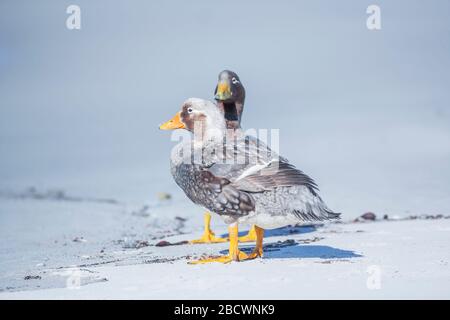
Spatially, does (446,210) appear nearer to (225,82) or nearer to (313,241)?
(313,241)

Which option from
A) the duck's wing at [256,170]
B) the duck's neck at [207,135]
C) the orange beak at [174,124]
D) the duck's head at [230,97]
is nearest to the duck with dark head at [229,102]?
the duck's head at [230,97]

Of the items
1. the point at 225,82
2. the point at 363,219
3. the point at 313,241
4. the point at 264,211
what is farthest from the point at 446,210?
the point at 264,211

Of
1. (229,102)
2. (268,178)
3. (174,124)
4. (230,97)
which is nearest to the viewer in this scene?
(268,178)

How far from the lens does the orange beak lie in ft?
24.5

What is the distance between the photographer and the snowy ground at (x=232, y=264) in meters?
5.79

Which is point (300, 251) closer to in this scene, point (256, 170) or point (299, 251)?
point (299, 251)

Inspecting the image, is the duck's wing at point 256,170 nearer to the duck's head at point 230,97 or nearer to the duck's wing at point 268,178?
the duck's wing at point 268,178

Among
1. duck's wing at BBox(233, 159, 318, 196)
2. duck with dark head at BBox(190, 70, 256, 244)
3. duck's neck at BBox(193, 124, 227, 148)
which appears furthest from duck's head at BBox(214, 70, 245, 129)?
duck's wing at BBox(233, 159, 318, 196)

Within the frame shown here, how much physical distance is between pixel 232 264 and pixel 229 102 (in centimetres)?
256

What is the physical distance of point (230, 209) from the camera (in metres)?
6.79

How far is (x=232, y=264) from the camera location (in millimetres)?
6980

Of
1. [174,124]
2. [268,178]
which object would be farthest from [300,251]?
[174,124]

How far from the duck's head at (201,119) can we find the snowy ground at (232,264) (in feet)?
4.46

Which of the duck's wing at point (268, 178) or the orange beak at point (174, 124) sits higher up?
the orange beak at point (174, 124)
